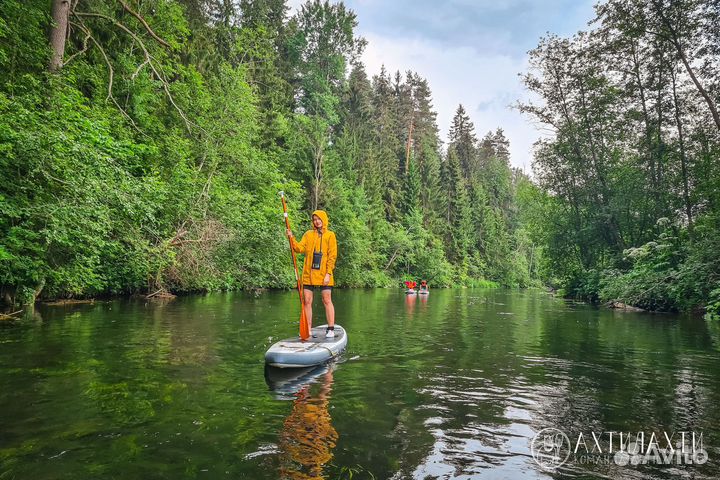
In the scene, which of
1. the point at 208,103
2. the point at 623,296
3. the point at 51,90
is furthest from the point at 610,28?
the point at 51,90

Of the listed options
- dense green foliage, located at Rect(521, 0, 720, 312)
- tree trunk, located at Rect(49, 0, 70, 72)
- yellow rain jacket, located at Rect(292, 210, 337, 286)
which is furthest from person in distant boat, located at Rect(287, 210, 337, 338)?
dense green foliage, located at Rect(521, 0, 720, 312)

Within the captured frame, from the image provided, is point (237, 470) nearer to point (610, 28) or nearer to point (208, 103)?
point (208, 103)

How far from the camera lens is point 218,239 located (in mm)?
18891

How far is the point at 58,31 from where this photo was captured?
11.8 m

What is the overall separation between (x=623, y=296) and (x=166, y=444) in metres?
21.1

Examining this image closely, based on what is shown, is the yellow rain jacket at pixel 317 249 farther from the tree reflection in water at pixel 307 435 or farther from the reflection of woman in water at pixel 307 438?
the reflection of woman in water at pixel 307 438

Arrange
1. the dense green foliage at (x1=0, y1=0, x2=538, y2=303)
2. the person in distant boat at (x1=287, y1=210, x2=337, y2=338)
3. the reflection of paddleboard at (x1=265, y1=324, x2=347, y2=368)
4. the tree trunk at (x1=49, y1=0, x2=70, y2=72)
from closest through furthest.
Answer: the reflection of paddleboard at (x1=265, y1=324, x2=347, y2=368) → the person in distant boat at (x1=287, y1=210, x2=337, y2=338) → the dense green foliage at (x1=0, y1=0, x2=538, y2=303) → the tree trunk at (x1=49, y1=0, x2=70, y2=72)

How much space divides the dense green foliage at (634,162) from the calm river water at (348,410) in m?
11.8

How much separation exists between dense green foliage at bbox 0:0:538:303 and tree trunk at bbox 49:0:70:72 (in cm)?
9

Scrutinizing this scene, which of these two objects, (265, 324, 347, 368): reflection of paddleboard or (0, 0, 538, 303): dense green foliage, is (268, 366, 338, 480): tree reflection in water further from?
(0, 0, 538, 303): dense green foliage

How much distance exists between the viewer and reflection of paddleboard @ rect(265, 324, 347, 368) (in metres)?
6.20

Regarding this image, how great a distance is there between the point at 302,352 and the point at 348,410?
176 cm

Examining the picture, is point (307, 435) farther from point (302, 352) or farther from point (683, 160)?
point (683, 160)

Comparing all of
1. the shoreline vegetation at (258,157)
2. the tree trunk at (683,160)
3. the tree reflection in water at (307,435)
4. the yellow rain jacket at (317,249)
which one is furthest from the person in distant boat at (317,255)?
the tree trunk at (683,160)
